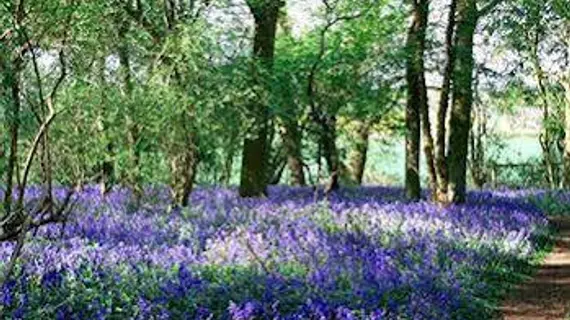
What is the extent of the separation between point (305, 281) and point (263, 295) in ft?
2.74

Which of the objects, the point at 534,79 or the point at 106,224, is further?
the point at 534,79

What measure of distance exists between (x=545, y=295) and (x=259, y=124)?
947 centimetres

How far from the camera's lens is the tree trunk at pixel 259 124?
20031 mm

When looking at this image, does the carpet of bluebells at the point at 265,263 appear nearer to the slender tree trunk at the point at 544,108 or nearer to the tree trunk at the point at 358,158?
the tree trunk at the point at 358,158

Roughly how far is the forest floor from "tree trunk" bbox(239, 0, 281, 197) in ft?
23.2

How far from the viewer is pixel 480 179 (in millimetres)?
41844

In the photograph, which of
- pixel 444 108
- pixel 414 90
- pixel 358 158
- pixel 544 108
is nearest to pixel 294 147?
pixel 358 158

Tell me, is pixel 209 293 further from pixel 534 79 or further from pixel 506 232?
pixel 534 79

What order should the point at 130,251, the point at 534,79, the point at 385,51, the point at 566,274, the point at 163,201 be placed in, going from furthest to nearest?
1. the point at 534,79
2. the point at 385,51
3. the point at 163,201
4. the point at 566,274
5. the point at 130,251

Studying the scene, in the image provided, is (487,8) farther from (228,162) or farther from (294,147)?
(228,162)

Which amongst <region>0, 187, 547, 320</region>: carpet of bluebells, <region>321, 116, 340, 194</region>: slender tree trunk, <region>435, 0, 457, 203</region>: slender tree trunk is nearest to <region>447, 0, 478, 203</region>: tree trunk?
<region>435, 0, 457, 203</region>: slender tree trunk

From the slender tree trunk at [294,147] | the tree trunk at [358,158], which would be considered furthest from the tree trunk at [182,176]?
the tree trunk at [358,158]

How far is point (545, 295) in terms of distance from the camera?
11664mm

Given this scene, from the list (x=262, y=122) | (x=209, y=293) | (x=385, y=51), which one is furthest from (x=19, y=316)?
(x=385, y=51)
